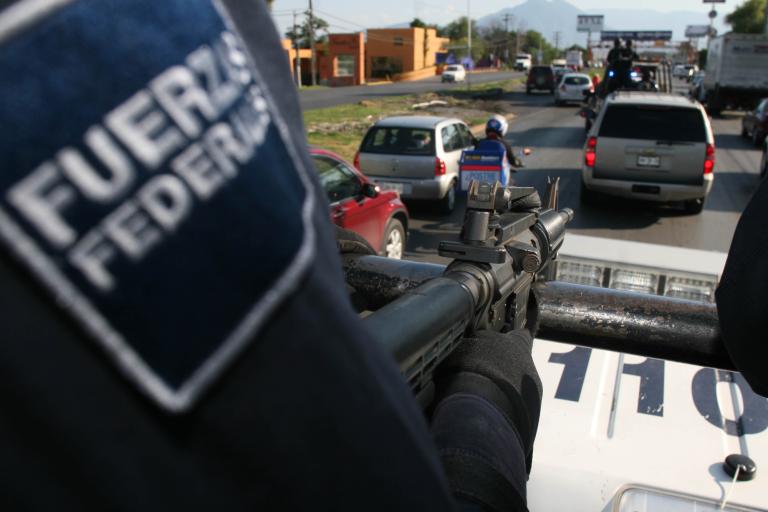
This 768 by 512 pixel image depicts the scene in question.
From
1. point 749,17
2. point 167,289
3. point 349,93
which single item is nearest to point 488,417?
point 167,289

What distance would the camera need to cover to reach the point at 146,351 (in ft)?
1.30

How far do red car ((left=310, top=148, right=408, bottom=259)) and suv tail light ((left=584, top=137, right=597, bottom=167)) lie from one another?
3.73 m

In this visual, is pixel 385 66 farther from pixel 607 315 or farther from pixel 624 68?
pixel 607 315


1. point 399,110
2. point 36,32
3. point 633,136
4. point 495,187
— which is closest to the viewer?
point 36,32

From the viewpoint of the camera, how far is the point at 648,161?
34.1ft

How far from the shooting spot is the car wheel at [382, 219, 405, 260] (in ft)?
27.4

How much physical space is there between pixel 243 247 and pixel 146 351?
0.27ft

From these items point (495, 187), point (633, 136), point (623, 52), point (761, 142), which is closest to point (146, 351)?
point (495, 187)

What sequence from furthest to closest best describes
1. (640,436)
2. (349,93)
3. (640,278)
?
(349,93)
(640,278)
(640,436)

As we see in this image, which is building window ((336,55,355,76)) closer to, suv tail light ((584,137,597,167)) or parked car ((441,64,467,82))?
parked car ((441,64,467,82))

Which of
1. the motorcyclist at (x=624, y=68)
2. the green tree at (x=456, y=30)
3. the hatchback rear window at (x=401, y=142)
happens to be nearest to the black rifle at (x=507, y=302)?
the hatchback rear window at (x=401, y=142)

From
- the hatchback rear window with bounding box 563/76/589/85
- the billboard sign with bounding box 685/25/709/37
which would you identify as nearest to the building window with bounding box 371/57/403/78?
the hatchback rear window with bounding box 563/76/589/85

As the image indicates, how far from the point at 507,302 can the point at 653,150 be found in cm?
975

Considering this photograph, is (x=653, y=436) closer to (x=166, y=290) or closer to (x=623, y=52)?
(x=166, y=290)
